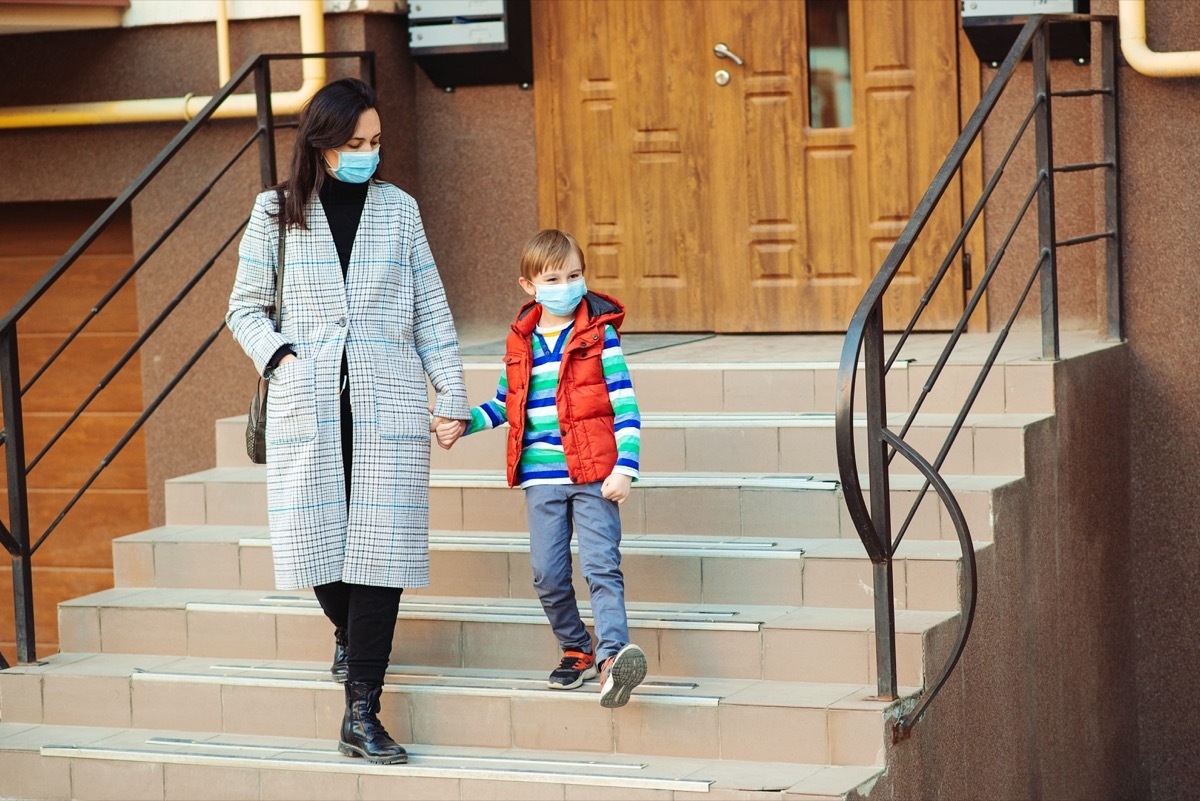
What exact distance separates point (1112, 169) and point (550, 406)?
8.58ft

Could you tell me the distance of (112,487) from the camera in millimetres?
7848

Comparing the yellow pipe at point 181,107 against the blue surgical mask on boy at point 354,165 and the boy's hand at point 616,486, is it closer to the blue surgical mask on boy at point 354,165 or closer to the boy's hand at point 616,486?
the blue surgical mask on boy at point 354,165

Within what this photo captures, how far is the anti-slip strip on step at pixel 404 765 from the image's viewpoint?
13.8 feet

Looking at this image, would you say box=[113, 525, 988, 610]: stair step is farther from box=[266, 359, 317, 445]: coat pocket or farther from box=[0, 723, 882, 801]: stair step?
box=[266, 359, 317, 445]: coat pocket

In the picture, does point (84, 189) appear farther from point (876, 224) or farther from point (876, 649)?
point (876, 649)

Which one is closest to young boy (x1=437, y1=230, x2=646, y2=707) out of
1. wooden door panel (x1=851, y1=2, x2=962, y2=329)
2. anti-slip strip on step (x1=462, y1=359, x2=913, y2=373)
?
anti-slip strip on step (x1=462, y1=359, x2=913, y2=373)

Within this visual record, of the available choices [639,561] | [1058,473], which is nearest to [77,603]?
[639,561]

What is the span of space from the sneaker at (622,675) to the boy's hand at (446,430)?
28.3 inches

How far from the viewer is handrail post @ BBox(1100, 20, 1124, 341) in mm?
5887

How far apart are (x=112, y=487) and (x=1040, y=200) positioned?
4659 millimetres

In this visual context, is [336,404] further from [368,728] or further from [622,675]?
[622,675]

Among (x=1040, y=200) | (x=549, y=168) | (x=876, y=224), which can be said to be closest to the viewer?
(x=1040, y=200)

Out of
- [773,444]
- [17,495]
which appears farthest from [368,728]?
[773,444]

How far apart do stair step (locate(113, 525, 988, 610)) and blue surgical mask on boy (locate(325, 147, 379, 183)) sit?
4.52 feet
